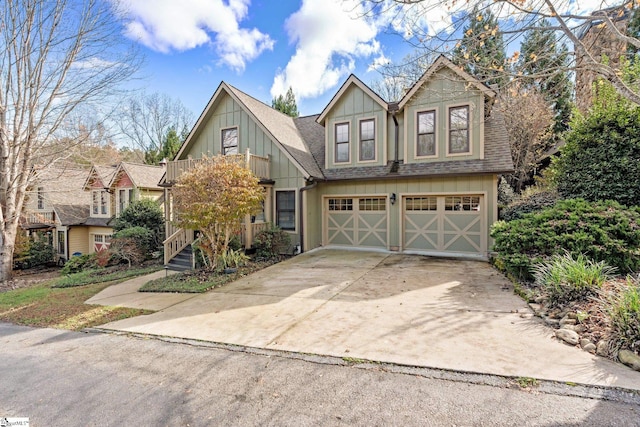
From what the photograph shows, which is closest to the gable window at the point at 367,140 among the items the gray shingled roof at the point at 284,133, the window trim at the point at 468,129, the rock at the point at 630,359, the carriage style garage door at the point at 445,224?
the gray shingled roof at the point at 284,133

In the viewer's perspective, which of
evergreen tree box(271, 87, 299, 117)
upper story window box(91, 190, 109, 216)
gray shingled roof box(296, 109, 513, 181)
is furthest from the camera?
evergreen tree box(271, 87, 299, 117)

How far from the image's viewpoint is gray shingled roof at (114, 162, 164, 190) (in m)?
17.5

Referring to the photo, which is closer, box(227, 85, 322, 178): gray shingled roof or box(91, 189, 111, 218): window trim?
box(227, 85, 322, 178): gray shingled roof

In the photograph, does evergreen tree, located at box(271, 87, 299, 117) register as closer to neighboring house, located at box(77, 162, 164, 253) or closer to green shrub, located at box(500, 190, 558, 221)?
neighboring house, located at box(77, 162, 164, 253)

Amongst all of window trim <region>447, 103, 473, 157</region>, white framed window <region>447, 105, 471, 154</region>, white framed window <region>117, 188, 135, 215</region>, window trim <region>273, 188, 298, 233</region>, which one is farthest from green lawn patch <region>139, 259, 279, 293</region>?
white framed window <region>117, 188, 135, 215</region>

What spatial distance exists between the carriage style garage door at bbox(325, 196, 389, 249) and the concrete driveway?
→ 3.46 meters

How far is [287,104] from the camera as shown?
80.4ft

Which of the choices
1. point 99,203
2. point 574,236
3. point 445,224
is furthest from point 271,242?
point 99,203

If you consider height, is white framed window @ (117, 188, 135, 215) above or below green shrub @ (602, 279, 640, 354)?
above

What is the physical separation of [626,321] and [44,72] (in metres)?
18.4

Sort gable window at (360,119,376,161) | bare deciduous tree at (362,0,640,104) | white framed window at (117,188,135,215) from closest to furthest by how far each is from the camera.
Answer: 1. bare deciduous tree at (362,0,640,104)
2. gable window at (360,119,376,161)
3. white framed window at (117,188,135,215)

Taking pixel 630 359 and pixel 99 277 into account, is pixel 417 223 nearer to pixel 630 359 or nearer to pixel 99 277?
pixel 630 359

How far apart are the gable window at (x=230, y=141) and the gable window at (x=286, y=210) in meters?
2.98

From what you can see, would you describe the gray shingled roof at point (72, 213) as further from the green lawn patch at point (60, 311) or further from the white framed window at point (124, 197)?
the green lawn patch at point (60, 311)
